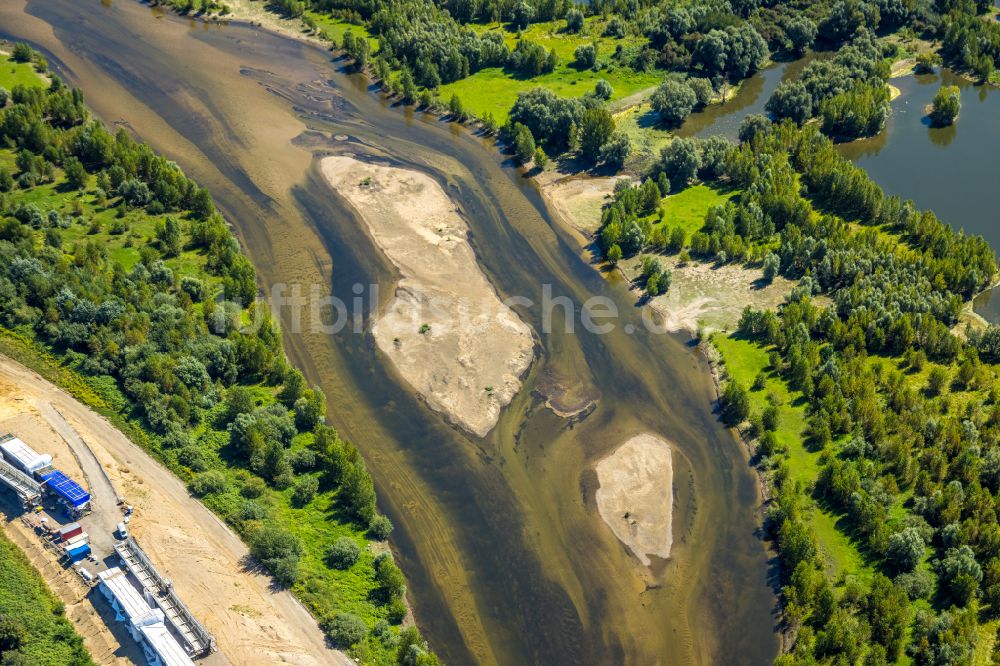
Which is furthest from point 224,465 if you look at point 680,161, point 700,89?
point 700,89

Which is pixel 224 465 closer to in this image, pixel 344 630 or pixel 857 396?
pixel 344 630

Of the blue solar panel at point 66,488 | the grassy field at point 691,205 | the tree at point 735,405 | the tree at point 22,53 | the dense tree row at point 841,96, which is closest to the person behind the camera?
the blue solar panel at point 66,488

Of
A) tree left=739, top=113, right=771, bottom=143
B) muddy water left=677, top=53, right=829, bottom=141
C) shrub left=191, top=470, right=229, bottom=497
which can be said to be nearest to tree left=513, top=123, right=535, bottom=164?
muddy water left=677, top=53, right=829, bottom=141

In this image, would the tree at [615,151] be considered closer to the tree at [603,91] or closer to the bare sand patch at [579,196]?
the bare sand patch at [579,196]

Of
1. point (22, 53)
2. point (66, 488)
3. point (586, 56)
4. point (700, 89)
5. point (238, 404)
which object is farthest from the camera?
point (586, 56)

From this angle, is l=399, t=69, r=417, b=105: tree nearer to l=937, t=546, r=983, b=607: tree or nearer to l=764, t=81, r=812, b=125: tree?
l=764, t=81, r=812, b=125: tree

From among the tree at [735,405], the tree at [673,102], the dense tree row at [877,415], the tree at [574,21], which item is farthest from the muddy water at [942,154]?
the tree at [574,21]
